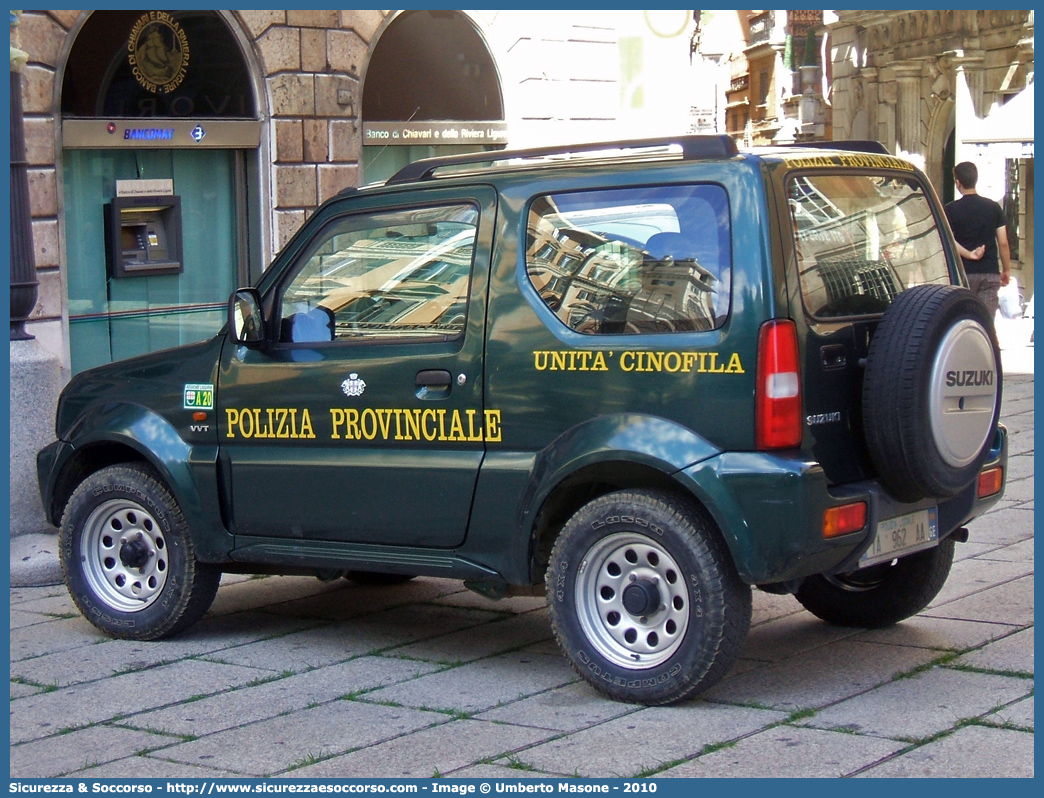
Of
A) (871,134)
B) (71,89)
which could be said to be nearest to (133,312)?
(71,89)

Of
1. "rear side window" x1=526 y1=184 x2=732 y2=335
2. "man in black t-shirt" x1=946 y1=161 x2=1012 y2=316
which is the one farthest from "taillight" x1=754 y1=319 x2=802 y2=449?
"man in black t-shirt" x1=946 y1=161 x2=1012 y2=316

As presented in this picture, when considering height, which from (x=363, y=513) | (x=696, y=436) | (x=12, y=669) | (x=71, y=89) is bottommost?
(x=12, y=669)

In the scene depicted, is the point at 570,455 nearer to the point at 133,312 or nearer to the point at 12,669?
the point at 12,669

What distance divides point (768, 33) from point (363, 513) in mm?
49363

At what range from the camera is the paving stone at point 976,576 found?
6.78m

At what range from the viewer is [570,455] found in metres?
5.30

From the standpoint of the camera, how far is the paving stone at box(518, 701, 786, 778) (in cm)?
457

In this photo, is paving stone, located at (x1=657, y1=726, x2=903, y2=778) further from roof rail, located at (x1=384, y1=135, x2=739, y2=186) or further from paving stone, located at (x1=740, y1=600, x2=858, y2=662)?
roof rail, located at (x1=384, y1=135, x2=739, y2=186)

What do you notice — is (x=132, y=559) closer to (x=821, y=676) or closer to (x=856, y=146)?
(x=821, y=676)

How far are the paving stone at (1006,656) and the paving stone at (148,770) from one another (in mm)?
2704

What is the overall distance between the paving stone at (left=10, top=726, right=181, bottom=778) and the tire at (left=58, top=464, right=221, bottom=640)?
1.23m

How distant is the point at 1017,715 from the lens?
496cm

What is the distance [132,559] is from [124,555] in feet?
0.13

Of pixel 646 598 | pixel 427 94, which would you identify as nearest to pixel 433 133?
pixel 427 94
